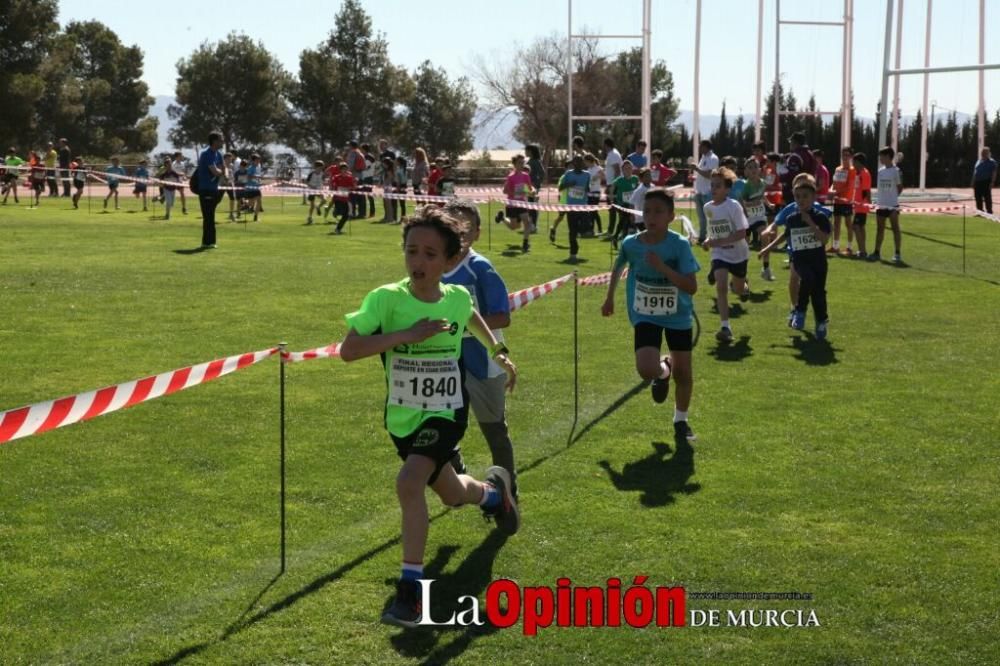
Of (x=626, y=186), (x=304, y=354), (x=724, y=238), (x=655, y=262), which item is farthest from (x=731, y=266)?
(x=626, y=186)

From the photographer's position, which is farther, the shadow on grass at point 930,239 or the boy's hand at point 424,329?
the shadow on grass at point 930,239

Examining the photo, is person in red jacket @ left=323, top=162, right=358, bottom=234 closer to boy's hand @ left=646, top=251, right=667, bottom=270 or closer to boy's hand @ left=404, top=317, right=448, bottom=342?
boy's hand @ left=646, top=251, right=667, bottom=270

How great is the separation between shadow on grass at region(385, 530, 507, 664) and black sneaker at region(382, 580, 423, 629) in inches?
1.9

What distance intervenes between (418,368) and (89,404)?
1.46 m

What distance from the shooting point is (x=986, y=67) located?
31.5 meters

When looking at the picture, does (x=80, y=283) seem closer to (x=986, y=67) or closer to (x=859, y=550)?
(x=859, y=550)

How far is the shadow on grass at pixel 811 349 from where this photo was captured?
1281cm

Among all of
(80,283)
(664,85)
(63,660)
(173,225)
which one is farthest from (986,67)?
(664,85)

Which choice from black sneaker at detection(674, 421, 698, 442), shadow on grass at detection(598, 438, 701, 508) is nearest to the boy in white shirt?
black sneaker at detection(674, 421, 698, 442)

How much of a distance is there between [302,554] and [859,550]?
117 inches

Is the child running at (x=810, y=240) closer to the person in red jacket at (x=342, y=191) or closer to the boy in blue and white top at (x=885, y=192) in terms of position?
the boy in blue and white top at (x=885, y=192)

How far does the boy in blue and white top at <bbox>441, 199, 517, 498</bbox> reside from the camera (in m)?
6.98

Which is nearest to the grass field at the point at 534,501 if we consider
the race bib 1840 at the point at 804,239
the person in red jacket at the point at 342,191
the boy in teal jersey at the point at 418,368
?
the boy in teal jersey at the point at 418,368

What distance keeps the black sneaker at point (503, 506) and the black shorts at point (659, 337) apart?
2.99 meters
